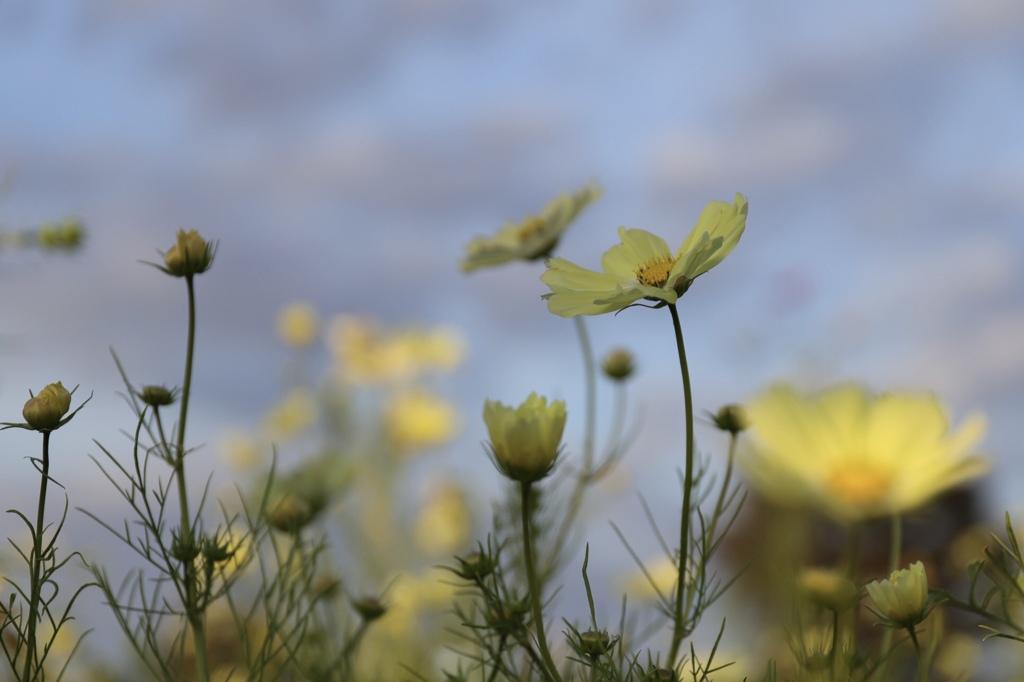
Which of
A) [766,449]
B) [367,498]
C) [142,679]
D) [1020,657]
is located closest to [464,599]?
[367,498]

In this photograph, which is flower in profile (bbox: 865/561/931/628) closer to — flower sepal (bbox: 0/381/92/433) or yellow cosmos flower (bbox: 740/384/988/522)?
yellow cosmos flower (bbox: 740/384/988/522)

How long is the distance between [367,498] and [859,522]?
1.57m

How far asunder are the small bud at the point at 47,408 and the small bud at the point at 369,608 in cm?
24

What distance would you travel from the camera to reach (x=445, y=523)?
1.96m

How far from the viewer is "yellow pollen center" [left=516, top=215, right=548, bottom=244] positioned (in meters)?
0.88

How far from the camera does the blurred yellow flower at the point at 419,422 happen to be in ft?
7.04

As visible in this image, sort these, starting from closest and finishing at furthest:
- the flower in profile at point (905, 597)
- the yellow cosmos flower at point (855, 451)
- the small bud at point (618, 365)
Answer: the flower in profile at point (905, 597)
the yellow cosmos flower at point (855, 451)
the small bud at point (618, 365)

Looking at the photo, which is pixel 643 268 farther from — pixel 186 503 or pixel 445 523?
pixel 445 523

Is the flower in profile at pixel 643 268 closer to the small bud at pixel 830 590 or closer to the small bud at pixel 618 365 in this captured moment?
the small bud at pixel 830 590

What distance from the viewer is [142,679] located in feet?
4.00

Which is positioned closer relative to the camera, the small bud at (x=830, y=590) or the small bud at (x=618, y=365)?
the small bud at (x=830, y=590)

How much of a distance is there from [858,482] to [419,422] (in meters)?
1.49

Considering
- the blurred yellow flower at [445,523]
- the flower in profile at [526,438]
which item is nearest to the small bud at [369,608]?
the flower in profile at [526,438]

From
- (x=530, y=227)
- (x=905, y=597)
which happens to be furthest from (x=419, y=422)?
(x=905, y=597)
